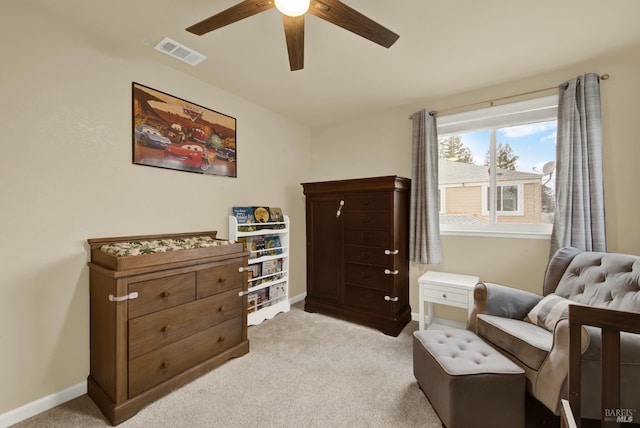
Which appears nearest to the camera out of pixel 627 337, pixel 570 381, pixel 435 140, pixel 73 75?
pixel 570 381

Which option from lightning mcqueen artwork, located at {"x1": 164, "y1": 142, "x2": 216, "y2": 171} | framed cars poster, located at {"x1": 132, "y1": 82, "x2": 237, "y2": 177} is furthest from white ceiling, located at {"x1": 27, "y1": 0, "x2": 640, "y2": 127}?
lightning mcqueen artwork, located at {"x1": 164, "y1": 142, "x2": 216, "y2": 171}

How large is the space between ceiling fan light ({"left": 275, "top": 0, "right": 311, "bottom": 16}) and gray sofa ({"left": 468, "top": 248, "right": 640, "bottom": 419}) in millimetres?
2065

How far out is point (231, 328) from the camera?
2250 millimetres

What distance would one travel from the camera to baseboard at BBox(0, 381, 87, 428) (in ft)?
5.15

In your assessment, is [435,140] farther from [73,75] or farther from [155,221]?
[73,75]

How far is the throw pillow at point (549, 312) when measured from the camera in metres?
1.67

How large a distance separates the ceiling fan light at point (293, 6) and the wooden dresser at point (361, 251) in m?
1.73

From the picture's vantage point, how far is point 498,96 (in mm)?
2646

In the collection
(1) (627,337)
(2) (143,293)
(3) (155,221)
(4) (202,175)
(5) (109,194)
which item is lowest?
(1) (627,337)

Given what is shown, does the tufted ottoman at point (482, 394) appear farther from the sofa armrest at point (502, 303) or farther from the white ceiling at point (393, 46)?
the white ceiling at point (393, 46)

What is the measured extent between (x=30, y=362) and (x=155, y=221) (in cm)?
112

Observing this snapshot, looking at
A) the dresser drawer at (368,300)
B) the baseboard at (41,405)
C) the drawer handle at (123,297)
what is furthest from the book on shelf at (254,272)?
the baseboard at (41,405)

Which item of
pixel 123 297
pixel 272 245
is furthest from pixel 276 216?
pixel 123 297

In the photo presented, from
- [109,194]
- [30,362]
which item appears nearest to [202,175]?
[109,194]
